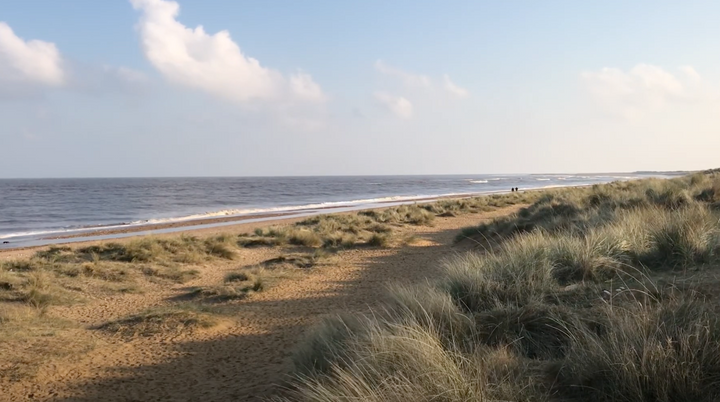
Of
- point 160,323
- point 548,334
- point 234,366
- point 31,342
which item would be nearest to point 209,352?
point 234,366

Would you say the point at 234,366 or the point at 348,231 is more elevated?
the point at 234,366

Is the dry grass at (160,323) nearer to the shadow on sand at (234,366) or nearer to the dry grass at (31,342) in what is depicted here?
the dry grass at (31,342)

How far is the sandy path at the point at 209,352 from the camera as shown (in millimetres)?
6207

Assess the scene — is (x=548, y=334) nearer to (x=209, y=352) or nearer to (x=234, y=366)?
(x=234, y=366)

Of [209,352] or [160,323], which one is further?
[160,323]

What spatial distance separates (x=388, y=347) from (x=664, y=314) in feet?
7.93

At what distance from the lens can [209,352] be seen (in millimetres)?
7672

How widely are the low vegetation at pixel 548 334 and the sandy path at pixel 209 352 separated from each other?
126cm

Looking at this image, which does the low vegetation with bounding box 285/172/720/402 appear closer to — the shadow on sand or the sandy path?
the shadow on sand

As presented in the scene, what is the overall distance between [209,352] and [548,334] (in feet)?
15.8

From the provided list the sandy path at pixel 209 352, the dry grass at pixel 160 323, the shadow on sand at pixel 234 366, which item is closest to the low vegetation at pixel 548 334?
the shadow on sand at pixel 234 366

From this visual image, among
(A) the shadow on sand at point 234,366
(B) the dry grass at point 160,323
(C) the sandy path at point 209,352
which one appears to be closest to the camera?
(A) the shadow on sand at point 234,366

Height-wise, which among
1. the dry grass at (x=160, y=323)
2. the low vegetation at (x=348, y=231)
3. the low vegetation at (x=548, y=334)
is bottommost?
the low vegetation at (x=348, y=231)

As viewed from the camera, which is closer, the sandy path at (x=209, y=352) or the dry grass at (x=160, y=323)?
the sandy path at (x=209, y=352)
